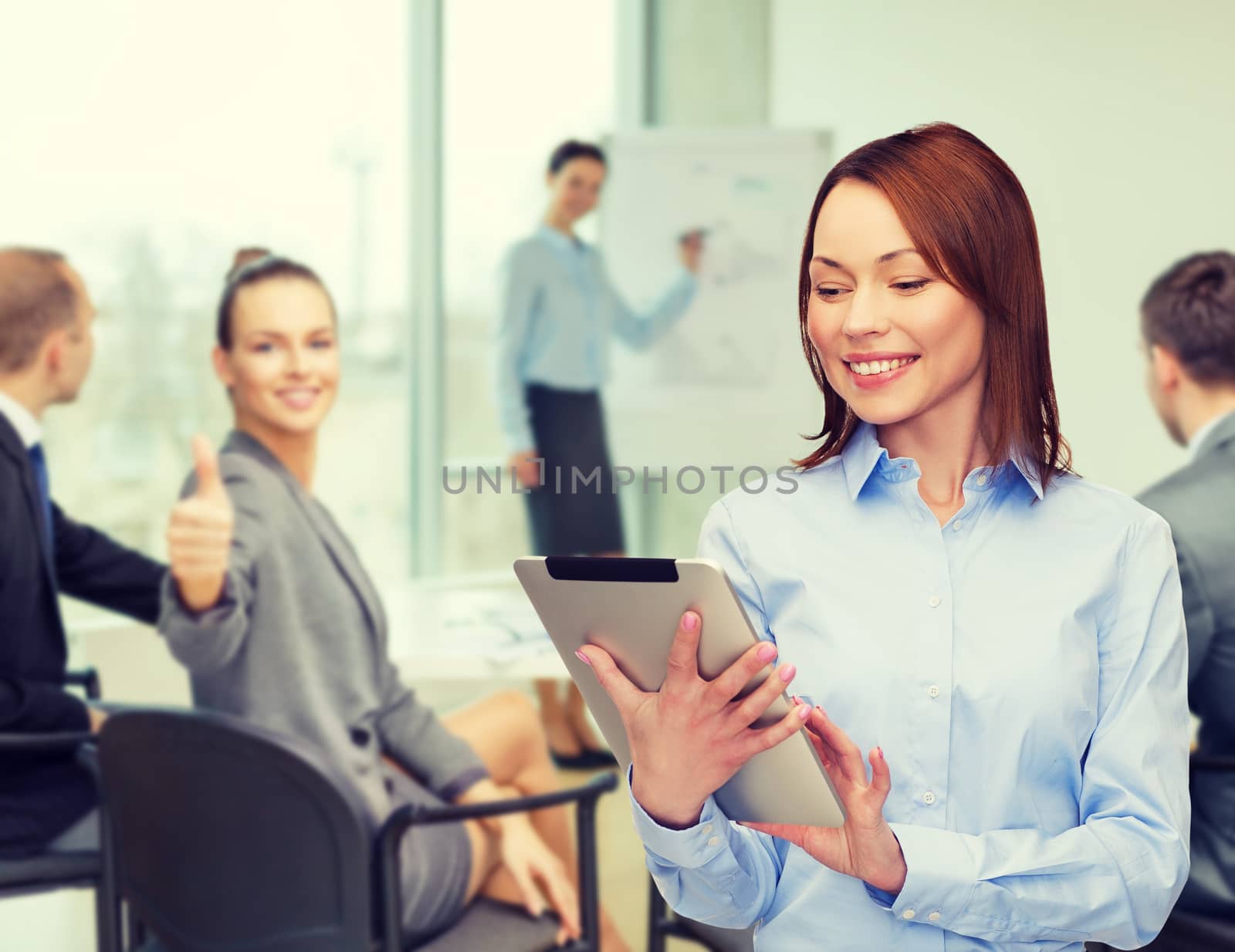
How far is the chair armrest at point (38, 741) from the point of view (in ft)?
6.47

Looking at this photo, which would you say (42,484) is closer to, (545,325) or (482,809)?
(482,809)

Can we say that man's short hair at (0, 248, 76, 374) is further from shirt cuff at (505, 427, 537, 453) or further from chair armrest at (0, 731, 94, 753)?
shirt cuff at (505, 427, 537, 453)

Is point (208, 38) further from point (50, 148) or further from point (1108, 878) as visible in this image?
point (1108, 878)

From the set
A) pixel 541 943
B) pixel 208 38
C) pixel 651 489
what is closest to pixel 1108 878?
pixel 541 943

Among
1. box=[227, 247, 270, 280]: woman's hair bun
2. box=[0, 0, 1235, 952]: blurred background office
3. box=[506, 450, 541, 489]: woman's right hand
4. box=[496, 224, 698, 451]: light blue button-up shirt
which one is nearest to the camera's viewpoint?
box=[227, 247, 270, 280]: woman's hair bun

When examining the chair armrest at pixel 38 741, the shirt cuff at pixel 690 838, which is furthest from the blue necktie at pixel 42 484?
the shirt cuff at pixel 690 838

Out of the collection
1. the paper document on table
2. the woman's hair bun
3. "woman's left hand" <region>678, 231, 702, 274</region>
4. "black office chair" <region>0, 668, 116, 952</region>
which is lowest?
"black office chair" <region>0, 668, 116, 952</region>

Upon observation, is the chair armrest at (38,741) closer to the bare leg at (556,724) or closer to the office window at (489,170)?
the bare leg at (556,724)

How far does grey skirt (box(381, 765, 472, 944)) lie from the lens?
1.69 metres

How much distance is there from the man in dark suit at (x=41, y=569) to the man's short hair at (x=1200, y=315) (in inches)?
75.9

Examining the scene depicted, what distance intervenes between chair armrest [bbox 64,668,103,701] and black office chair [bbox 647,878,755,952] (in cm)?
125

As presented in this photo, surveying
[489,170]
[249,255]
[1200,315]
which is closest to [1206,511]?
[1200,315]

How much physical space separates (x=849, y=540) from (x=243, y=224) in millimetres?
3309

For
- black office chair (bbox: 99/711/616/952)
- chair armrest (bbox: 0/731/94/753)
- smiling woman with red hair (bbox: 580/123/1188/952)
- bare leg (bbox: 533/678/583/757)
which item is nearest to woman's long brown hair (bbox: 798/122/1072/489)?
smiling woman with red hair (bbox: 580/123/1188/952)
